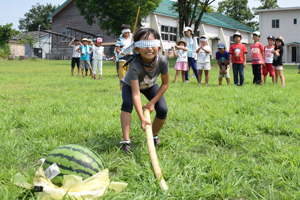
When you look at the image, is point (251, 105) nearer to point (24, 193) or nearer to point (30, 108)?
point (30, 108)

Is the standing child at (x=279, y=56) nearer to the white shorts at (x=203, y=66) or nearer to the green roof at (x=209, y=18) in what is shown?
the white shorts at (x=203, y=66)

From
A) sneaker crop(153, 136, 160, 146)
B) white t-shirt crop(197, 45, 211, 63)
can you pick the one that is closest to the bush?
white t-shirt crop(197, 45, 211, 63)

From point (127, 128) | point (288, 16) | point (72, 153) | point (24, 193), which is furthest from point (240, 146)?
point (288, 16)

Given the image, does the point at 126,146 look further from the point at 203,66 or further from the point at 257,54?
the point at 257,54

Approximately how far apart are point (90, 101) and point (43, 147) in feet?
11.4

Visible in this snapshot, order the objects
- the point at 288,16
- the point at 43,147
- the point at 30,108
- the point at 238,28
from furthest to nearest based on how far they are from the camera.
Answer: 1. the point at 238,28
2. the point at 288,16
3. the point at 30,108
4. the point at 43,147

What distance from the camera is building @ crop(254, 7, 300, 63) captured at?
49438 mm

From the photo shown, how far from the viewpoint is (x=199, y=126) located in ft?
14.5

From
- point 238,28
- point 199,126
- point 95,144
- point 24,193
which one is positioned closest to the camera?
point 24,193

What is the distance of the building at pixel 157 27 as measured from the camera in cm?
4244

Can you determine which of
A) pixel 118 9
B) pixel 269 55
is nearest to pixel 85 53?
pixel 269 55

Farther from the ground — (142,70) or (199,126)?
(142,70)

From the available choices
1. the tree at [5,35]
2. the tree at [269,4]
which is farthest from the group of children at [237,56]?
the tree at [269,4]

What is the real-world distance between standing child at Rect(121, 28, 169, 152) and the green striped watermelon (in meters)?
0.79
